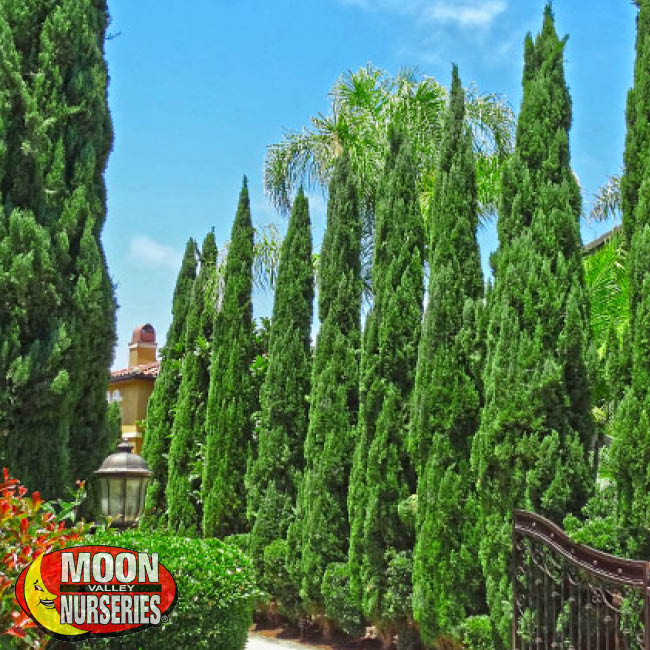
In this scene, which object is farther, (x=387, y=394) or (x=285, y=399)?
(x=285, y=399)

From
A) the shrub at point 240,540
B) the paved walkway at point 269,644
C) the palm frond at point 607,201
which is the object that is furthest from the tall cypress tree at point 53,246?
the palm frond at point 607,201

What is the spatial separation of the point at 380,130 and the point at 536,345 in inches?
306

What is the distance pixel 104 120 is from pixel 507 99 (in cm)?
806

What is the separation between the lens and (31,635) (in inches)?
226

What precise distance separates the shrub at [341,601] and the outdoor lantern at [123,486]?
3.70 m

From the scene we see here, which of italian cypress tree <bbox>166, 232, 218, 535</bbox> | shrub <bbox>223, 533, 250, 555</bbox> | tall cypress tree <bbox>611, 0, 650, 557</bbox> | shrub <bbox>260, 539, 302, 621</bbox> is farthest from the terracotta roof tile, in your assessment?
tall cypress tree <bbox>611, 0, 650, 557</bbox>

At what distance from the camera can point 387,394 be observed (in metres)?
9.87

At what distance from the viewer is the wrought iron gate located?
5883 mm

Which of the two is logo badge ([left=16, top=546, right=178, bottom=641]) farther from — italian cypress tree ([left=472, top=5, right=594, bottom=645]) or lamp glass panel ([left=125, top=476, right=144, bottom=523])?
italian cypress tree ([left=472, top=5, right=594, bottom=645])

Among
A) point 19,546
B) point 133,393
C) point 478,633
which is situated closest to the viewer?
point 19,546

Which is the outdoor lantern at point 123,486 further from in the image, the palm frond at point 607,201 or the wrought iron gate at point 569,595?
the palm frond at point 607,201

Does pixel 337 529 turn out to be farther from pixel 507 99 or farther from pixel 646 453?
pixel 507 99

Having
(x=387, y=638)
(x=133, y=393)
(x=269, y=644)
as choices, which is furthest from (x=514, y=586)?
(x=133, y=393)

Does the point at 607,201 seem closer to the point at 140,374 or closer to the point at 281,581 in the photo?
the point at 281,581
